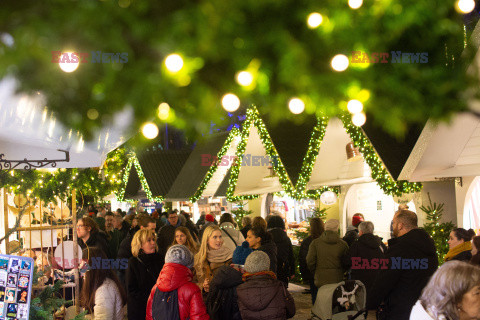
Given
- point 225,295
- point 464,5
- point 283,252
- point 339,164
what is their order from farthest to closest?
point 339,164 < point 283,252 < point 225,295 < point 464,5

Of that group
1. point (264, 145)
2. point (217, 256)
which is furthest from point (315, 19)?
point (264, 145)

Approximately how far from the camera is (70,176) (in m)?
8.06

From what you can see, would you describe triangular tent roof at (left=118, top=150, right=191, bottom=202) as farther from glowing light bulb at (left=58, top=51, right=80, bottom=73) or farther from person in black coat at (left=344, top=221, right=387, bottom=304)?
glowing light bulb at (left=58, top=51, right=80, bottom=73)

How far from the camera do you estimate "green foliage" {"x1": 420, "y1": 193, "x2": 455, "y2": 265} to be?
10.2 m

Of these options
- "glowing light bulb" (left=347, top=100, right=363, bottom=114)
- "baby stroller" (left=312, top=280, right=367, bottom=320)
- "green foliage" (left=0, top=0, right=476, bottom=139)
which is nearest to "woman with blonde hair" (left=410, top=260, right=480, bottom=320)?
"green foliage" (left=0, top=0, right=476, bottom=139)

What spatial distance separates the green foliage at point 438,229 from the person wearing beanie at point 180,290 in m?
6.75

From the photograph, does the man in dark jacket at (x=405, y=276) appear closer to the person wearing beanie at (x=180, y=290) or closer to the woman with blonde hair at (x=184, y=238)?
the person wearing beanie at (x=180, y=290)

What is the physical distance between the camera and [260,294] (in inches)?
200

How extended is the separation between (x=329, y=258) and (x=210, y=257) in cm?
267

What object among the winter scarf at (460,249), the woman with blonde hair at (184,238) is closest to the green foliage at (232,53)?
the winter scarf at (460,249)

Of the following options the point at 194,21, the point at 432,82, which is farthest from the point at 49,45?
the point at 432,82

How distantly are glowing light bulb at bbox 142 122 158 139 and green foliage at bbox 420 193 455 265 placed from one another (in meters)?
9.21

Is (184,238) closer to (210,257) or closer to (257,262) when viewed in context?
(210,257)

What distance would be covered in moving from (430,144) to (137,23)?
7584 millimetres
